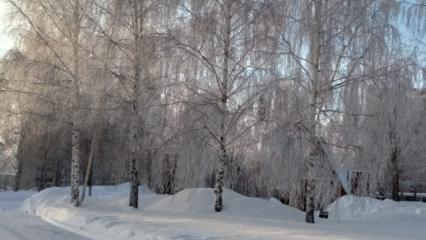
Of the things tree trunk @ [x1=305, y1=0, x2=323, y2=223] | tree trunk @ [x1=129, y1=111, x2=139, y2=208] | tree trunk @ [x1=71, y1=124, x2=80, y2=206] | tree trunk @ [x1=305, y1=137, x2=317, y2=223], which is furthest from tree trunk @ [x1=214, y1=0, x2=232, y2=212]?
tree trunk @ [x1=71, y1=124, x2=80, y2=206]

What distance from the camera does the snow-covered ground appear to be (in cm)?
1413

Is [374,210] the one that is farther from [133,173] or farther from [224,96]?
[224,96]

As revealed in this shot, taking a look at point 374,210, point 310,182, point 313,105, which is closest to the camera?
point 313,105

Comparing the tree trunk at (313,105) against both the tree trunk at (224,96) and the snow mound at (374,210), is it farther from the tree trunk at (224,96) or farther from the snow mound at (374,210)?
the snow mound at (374,210)

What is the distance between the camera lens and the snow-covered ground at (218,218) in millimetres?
14133

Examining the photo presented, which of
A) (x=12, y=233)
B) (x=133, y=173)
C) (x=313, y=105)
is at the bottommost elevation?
(x=12, y=233)

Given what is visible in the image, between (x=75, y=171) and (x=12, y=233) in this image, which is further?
(x=75, y=171)

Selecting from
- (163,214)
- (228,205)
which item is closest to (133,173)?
(163,214)

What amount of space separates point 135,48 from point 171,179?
4.90 meters

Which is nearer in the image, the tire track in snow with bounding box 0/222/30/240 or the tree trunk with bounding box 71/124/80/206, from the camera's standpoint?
the tire track in snow with bounding box 0/222/30/240

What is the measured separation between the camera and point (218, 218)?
1856cm

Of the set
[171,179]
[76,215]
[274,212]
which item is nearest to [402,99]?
[274,212]

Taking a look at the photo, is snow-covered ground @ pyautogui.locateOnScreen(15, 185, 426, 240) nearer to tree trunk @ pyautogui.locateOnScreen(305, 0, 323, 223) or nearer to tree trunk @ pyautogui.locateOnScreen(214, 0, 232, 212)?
tree trunk @ pyautogui.locateOnScreen(305, 0, 323, 223)

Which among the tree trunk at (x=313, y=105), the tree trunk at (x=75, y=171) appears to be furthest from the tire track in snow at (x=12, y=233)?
the tree trunk at (x=313, y=105)
